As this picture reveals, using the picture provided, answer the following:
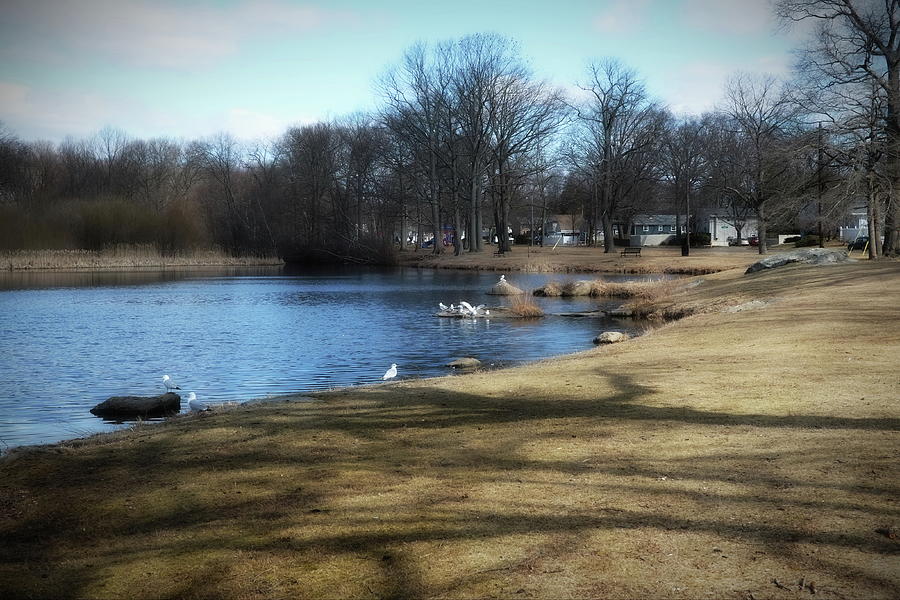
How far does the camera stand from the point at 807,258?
1315 inches

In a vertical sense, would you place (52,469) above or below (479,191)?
below

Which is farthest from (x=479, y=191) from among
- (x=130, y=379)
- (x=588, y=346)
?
(x=130, y=379)

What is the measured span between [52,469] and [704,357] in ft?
32.3

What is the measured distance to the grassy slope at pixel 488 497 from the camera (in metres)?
4.88

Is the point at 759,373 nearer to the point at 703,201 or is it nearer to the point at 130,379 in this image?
the point at 130,379

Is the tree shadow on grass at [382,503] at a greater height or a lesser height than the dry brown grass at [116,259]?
lesser

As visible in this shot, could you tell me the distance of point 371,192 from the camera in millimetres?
83438

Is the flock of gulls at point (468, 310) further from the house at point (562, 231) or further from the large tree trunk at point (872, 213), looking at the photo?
the house at point (562, 231)

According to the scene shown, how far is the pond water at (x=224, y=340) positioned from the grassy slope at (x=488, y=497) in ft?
17.8

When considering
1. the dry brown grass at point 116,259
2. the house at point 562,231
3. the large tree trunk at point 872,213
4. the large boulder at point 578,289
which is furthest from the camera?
the house at point 562,231

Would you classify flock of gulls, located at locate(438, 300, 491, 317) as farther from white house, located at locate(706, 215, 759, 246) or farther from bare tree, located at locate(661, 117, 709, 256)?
white house, located at locate(706, 215, 759, 246)

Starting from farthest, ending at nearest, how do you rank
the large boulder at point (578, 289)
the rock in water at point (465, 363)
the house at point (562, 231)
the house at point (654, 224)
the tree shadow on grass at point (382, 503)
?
1. the house at point (562, 231)
2. the house at point (654, 224)
3. the large boulder at point (578, 289)
4. the rock in water at point (465, 363)
5. the tree shadow on grass at point (382, 503)

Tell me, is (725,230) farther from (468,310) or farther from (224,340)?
(224,340)

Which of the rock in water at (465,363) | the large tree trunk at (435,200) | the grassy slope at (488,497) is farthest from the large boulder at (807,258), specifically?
the large tree trunk at (435,200)
